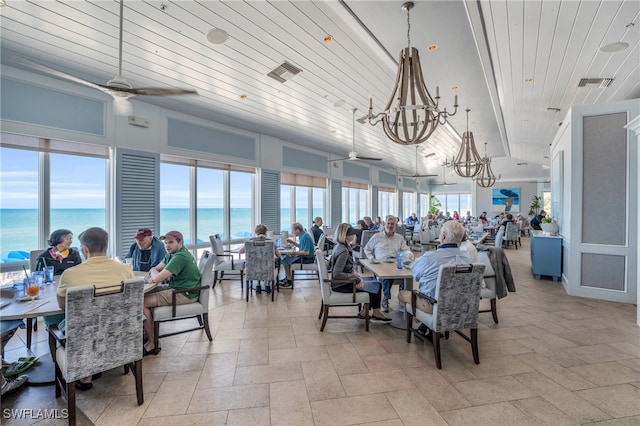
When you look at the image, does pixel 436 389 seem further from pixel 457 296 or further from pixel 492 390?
pixel 457 296

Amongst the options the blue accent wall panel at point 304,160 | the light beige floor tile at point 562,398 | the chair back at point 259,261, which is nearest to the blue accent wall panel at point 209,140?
the blue accent wall panel at point 304,160

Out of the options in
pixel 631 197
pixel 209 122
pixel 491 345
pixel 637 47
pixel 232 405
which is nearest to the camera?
pixel 232 405

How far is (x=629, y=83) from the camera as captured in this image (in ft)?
14.4

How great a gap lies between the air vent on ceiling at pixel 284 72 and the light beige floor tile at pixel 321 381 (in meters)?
3.51

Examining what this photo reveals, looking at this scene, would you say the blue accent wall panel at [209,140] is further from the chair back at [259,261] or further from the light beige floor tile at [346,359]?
the light beige floor tile at [346,359]

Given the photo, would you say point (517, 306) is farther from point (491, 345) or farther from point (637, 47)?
point (637, 47)

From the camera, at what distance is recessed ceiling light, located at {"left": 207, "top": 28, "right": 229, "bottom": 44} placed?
3.13 meters

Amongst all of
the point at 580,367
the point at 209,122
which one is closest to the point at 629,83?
the point at 580,367

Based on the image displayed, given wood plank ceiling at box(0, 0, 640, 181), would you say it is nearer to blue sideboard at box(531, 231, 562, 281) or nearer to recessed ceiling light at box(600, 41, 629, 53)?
recessed ceiling light at box(600, 41, 629, 53)

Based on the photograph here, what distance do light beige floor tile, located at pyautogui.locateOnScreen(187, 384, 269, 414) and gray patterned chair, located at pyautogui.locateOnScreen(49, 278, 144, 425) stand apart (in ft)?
1.37

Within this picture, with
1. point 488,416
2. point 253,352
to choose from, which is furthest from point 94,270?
point 488,416

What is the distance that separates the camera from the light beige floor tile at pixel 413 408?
198 centimetres

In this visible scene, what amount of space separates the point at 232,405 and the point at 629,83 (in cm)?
648

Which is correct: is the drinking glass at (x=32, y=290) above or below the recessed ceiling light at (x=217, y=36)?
below
